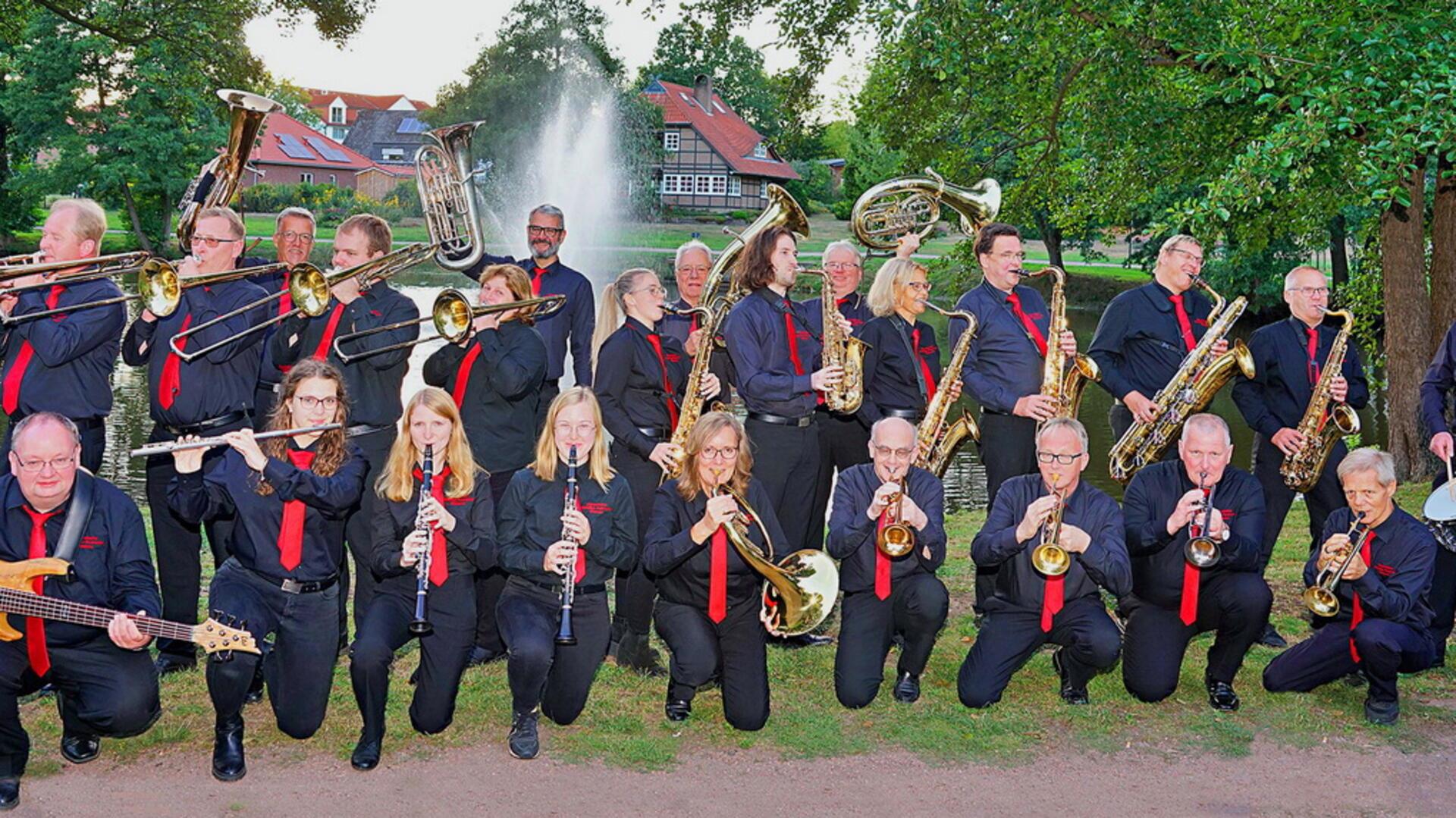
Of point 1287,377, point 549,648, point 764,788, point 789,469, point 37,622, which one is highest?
point 1287,377

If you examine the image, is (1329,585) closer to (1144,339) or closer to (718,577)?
(1144,339)

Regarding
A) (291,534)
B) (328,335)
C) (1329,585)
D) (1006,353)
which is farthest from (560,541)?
(1329,585)

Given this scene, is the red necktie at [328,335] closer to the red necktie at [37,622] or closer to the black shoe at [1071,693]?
the red necktie at [37,622]

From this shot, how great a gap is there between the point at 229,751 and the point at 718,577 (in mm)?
2081

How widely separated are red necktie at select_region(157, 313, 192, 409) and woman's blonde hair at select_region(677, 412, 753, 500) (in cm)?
222

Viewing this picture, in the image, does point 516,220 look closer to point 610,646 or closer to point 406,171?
point 610,646

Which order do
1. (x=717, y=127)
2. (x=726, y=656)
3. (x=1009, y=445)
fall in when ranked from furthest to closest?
(x=717, y=127), (x=1009, y=445), (x=726, y=656)

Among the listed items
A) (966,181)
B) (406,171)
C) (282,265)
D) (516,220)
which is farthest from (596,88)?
(282,265)

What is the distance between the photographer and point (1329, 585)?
6.28m

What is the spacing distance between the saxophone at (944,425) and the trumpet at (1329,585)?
72.7 inches

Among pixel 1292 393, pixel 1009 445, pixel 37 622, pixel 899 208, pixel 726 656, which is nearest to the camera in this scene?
pixel 37 622

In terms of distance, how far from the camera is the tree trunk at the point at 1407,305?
11617 mm

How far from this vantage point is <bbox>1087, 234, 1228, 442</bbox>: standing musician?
24.6ft

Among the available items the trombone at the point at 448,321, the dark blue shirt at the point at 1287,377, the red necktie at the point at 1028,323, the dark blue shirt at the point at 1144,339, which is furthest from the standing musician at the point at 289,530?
the dark blue shirt at the point at 1287,377
